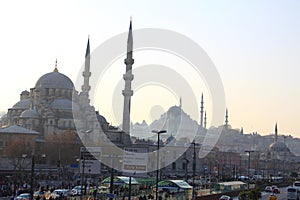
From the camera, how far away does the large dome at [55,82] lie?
67750 mm

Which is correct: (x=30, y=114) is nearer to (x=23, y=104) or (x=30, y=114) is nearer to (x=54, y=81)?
(x=23, y=104)

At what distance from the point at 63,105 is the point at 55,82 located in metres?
5.09

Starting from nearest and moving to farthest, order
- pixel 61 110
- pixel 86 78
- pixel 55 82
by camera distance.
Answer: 1. pixel 61 110
2. pixel 86 78
3. pixel 55 82

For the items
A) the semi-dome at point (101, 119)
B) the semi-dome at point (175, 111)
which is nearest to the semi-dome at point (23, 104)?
the semi-dome at point (101, 119)

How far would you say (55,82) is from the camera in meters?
67.9

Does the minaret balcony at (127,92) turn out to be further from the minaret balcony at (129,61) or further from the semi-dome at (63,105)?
the semi-dome at (63,105)

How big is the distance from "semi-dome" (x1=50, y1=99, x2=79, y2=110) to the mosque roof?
3.31m

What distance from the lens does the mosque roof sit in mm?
67750

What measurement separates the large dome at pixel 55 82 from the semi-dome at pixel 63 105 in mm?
3306

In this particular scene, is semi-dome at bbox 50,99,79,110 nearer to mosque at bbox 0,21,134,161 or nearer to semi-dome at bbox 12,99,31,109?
mosque at bbox 0,21,134,161

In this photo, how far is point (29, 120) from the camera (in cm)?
6228

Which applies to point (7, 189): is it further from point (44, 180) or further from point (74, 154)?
point (74, 154)

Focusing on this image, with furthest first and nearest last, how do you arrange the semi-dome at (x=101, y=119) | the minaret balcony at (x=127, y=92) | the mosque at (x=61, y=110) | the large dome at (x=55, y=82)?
the large dome at (x=55, y=82)
the semi-dome at (x=101, y=119)
the mosque at (x=61, y=110)
the minaret balcony at (x=127, y=92)

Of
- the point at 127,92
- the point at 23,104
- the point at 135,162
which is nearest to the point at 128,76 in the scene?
the point at 127,92
